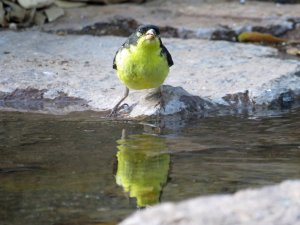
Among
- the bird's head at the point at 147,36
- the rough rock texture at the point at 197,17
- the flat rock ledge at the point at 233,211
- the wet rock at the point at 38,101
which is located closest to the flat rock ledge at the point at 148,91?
the wet rock at the point at 38,101

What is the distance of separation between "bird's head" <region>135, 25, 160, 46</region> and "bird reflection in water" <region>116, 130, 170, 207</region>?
2.55ft

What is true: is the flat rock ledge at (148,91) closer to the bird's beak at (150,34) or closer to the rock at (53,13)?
the bird's beak at (150,34)

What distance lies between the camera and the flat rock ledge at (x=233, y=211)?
3.38 metres

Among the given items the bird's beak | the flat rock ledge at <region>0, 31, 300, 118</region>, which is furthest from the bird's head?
the flat rock ledge at <region>0, 31, 300, 118</region>

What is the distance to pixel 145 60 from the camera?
694 cm

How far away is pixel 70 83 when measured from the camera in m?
7.94

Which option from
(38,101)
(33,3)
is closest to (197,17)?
(33,3)

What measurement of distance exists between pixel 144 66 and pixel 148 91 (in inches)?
25.4

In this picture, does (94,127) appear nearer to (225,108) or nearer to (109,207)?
(225,108)

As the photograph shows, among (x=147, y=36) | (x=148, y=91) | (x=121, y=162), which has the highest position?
(x=147, y=36)

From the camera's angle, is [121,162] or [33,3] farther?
[33,3]

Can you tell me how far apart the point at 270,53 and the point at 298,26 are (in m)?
1.32

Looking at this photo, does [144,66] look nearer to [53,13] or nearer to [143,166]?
[143,166]

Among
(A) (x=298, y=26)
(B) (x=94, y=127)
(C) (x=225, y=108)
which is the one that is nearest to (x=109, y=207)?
(B) (x=94, y=127)
